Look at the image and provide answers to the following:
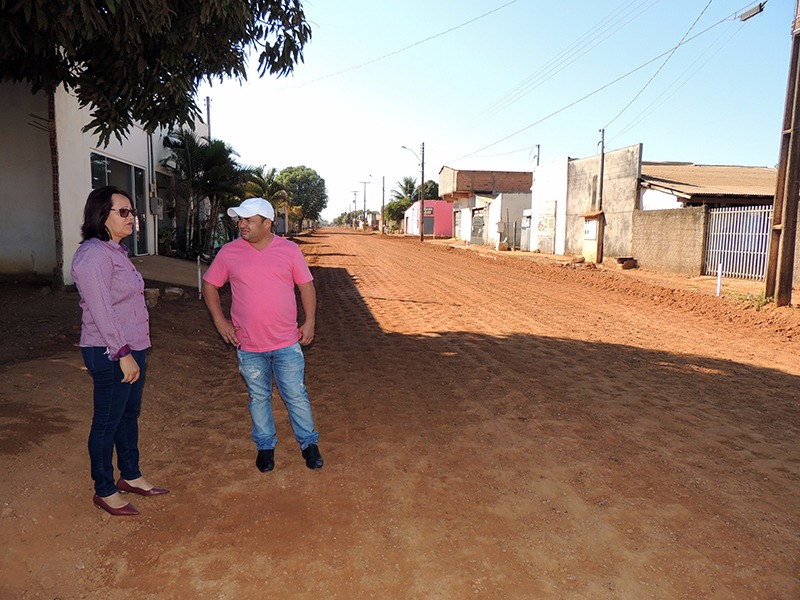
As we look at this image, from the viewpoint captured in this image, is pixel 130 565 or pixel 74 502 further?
pixel 74 502

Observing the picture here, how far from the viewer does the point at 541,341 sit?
7824mm

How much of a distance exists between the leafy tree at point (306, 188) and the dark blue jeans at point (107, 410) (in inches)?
2691

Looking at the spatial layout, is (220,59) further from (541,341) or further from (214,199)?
(214,199)

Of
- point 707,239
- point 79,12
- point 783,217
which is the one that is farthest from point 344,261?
point 79,12

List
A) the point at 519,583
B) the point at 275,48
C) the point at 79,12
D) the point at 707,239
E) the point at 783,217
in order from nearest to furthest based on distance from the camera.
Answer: the point at 519,583 → the point at 79,12 → the point at 275,48 → the point at 783,217 → the point at 707,239

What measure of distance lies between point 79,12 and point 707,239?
16.4 metres

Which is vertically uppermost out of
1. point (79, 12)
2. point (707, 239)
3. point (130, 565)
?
point (79, 12)

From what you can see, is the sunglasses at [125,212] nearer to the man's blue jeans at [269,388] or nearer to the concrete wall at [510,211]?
the man's blue jeans at [269,388]

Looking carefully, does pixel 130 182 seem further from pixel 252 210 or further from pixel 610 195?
pixel 610 195

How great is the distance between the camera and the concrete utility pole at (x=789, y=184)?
33.8 ft

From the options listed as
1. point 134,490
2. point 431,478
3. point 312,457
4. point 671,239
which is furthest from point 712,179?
point 134,490

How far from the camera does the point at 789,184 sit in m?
10.5

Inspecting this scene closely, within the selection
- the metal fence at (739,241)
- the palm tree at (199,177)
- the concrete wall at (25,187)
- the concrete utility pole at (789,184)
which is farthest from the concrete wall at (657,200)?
the concrete wall at (25,187)

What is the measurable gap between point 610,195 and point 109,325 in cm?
2200
